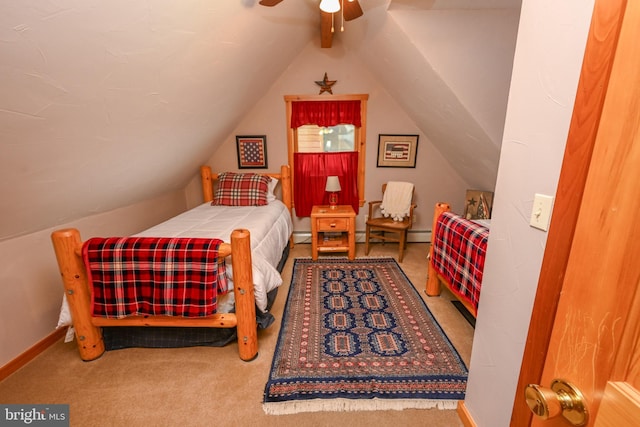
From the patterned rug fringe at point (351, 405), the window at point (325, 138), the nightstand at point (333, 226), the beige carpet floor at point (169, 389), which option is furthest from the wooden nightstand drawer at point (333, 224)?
the patterned rug fringe at point (351, 405)

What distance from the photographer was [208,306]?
61.2 inches

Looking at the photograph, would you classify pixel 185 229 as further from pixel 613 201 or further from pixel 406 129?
pixel 406 129

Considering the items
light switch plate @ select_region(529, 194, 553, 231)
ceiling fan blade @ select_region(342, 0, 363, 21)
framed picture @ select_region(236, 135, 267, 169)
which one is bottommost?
light switch plate @ select_region(529, 194, 553, 231)

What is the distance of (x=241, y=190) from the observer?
3166mm

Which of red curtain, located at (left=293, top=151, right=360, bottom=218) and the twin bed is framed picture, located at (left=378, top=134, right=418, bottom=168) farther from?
the twin bed

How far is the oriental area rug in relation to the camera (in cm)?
145

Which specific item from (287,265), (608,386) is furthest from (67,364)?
(608,386)

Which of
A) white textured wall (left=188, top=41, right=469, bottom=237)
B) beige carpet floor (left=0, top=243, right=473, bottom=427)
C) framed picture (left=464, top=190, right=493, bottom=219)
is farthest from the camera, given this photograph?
white textured wall (left=188, top=41, right=469, bottom=237)

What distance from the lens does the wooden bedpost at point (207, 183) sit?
3387mm

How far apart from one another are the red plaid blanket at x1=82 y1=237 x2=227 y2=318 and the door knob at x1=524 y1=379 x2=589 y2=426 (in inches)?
55.6

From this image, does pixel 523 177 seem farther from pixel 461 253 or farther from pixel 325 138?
pixel 325 138

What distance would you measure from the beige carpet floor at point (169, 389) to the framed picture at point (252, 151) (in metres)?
2.20

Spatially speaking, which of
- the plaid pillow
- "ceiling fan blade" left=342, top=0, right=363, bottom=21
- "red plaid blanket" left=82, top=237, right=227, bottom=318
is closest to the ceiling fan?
"ceiling fan blade" left=342, top=0, right=363, bottom=21

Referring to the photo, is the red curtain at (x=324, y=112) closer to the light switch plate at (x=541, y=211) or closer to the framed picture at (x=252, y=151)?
the framed picture at (x=252, y=151)
